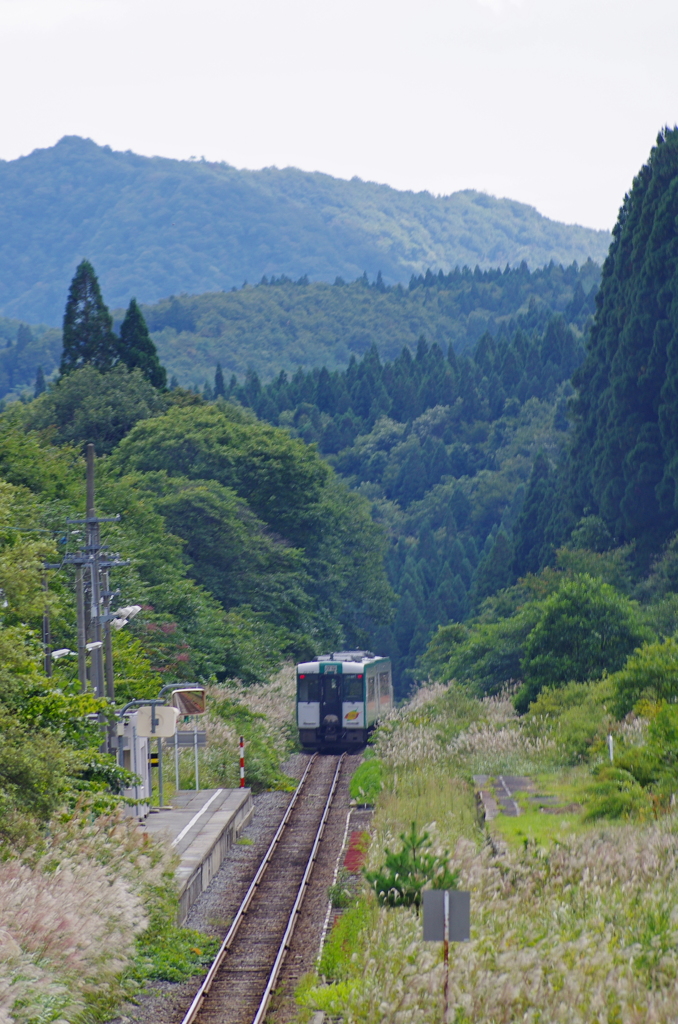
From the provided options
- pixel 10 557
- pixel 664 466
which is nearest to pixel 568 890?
pixel 10 557

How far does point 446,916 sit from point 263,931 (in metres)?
6.43

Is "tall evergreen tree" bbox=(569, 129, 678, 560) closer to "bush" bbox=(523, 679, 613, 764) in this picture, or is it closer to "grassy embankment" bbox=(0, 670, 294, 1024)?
"bush" bbox=(523, 679, 613, 764)

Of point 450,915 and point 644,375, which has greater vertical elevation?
point 644,375

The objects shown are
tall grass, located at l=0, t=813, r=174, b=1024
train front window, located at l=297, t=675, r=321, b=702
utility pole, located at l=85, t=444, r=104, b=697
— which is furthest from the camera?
train front window, located at l=297, t=675, r=321, b=702

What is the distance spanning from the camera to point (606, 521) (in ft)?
173

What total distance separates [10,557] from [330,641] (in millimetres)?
42839

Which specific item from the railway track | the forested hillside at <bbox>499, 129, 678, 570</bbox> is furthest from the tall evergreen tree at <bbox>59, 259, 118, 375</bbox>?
the railway track

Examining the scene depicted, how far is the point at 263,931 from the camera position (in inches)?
673

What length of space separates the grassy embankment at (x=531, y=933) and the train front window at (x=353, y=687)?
13.8 m

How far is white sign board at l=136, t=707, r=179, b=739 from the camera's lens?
2262 cm

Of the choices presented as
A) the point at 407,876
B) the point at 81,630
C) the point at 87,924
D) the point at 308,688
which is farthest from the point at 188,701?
the point at 87,924

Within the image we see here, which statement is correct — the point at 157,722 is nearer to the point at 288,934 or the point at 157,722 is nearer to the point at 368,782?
the point at 368,782

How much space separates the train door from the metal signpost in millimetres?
24512

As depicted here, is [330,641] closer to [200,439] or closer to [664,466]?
[200,439]
